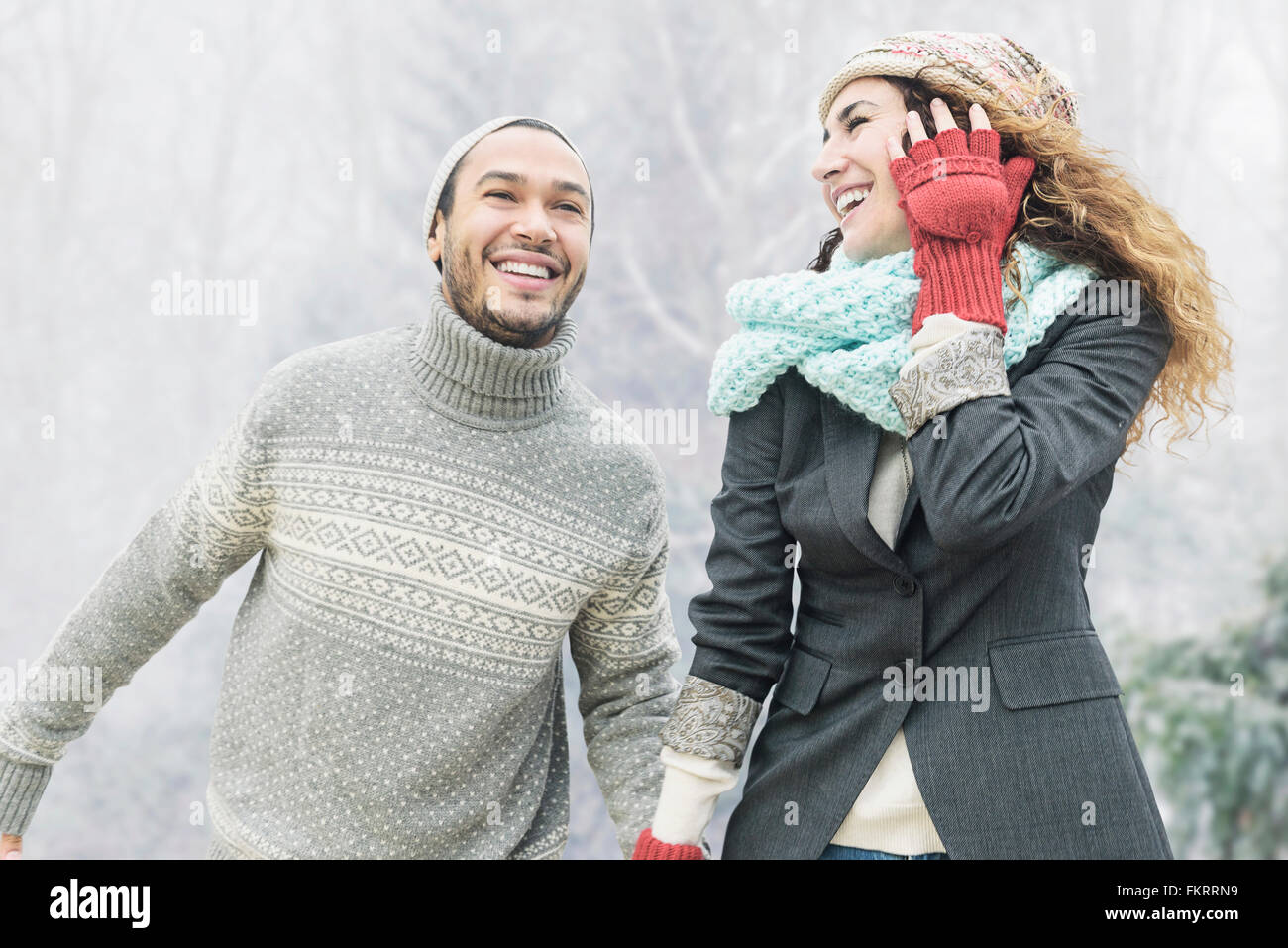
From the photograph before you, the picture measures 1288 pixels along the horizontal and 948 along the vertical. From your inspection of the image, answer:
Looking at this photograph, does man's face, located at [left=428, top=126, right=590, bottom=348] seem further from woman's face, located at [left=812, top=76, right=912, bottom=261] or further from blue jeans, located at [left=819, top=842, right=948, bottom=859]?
blue jeans, located at [left=819, top=842, right=948, bottom=859]

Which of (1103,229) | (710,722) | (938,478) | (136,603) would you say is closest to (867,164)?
(1103,229)

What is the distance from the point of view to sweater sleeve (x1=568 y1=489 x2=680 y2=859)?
1536mm

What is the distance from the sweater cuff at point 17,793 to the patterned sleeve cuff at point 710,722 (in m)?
0.89

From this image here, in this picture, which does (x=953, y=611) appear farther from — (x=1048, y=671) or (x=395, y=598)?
(x=395, y=598)

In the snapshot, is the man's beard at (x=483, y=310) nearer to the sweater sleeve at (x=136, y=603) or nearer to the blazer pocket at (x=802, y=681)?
the sweater sleeve at (x=136, y=603)

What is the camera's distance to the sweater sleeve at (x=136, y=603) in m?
1.46

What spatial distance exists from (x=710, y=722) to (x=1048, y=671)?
0.38m

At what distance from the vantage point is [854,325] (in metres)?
1.21

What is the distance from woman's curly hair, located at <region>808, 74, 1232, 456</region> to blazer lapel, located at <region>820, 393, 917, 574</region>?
234mm

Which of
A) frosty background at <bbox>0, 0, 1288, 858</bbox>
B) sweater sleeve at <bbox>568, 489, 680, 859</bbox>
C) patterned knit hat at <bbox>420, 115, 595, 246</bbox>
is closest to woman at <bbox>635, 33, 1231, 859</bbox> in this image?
sweater sleeve at <bbox>568, 489, 680, 859</bbox>

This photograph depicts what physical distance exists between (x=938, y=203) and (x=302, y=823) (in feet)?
3.63

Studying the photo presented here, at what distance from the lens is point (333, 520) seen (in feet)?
4.70

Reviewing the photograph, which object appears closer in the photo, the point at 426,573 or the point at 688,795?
the point at 688,795
